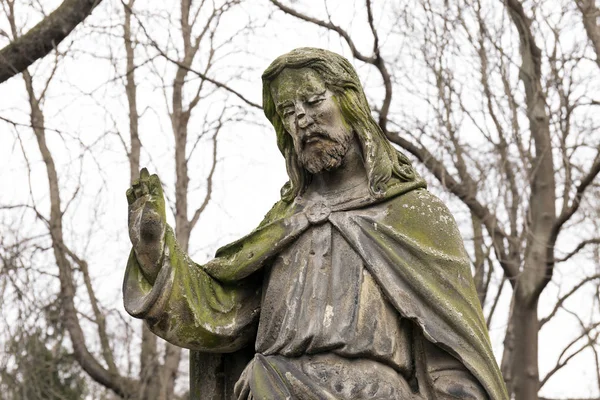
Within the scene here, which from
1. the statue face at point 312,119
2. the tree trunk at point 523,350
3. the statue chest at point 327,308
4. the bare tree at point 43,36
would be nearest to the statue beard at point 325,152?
the statue face at point 312,119

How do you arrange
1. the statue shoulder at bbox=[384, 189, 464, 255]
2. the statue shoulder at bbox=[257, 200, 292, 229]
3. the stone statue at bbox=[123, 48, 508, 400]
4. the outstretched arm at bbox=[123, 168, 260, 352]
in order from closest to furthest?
1. the stone statue at bbox=[123, 48, 508, 400]
2. the outstretched arm at bbox=[123, 168, 260, 352]
3. the statue shoulder at bbox=[384, 189, 464, 255]
4. the statue shoulder at bbox=[257, 200, 292, 229]

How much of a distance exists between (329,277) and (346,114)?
765 millimetres

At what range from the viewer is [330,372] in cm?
552

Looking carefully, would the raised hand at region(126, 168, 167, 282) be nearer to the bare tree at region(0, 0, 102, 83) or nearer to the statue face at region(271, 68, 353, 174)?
the statue face at region(271, 68, 353, 174)

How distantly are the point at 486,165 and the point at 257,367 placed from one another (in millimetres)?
8437

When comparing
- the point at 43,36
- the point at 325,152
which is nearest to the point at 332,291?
the point at 325,152

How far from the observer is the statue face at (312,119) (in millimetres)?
5879

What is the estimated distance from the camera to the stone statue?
5.56 metres

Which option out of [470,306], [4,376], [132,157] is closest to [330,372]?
[470,306]

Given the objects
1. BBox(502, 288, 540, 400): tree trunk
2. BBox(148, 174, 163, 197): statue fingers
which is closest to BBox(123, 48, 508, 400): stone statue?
BBox(148, 174, 163, 197): statue fingers

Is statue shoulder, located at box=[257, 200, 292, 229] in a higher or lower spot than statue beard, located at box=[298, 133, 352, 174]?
lower

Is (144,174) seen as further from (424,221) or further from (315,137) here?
(424,221)

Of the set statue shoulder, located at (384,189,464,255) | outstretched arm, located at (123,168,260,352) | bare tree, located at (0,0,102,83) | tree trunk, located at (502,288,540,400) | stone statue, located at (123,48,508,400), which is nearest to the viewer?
stone statue, located at (123,48,508,400)

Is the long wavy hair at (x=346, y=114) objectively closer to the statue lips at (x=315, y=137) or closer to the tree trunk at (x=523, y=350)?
the statue lips at (x=315, y=137)
